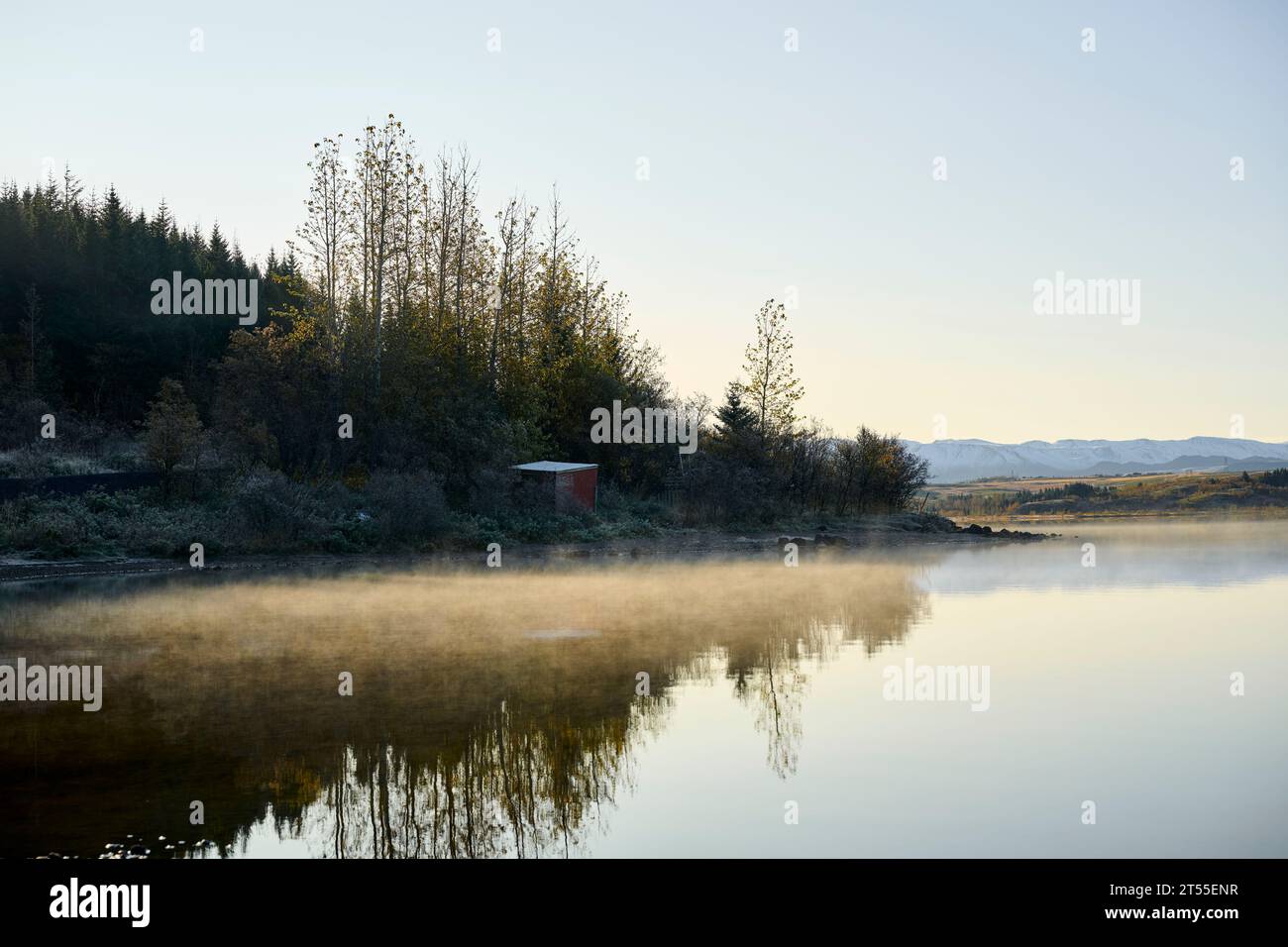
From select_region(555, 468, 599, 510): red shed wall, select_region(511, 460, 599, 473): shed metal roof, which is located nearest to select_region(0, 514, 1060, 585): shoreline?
select_region(555, 468, 599, 510): red shed wall

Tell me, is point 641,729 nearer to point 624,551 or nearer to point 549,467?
point 624,551

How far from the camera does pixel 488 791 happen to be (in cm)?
663

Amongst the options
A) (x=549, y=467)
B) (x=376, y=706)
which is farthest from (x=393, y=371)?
(x=376, y=706)

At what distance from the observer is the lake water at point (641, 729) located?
5961 mm

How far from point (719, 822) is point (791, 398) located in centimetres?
4059

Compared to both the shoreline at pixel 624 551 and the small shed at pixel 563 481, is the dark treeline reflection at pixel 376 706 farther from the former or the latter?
the small shed at pixel 563 481

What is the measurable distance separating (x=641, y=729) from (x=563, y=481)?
23513 mm

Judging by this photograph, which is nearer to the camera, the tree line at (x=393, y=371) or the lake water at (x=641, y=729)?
the lake water at (x=641, y=729)

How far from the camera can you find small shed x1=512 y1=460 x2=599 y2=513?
31234 millimetres

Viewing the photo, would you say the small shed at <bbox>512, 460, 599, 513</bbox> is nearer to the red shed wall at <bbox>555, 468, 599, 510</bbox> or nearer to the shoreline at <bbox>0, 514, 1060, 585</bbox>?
the red shed wall at <bbox>555, 468, 599, 510</bbox>

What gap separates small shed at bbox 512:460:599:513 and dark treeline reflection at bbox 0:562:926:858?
13.5 metres

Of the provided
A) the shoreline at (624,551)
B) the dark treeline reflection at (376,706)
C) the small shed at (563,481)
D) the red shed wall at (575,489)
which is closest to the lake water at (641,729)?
the dark treeline reflection at (376,706)

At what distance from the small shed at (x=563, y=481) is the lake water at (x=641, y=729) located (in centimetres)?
1438
